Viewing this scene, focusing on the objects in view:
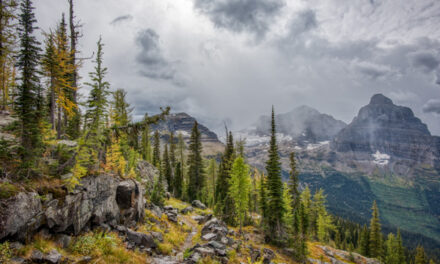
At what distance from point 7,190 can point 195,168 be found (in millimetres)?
42500

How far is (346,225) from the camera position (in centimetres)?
12938

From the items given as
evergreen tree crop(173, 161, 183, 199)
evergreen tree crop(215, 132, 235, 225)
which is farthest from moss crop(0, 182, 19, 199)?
evergreen tree crop(173, 161, 183, 199)

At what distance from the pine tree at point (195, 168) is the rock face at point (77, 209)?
31377 millimetres

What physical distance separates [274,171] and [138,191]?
79.6 feet

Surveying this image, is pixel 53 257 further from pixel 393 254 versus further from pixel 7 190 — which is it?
pixel 393 254

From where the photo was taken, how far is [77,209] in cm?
1239

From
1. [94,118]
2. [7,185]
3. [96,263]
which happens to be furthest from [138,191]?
[7,185]

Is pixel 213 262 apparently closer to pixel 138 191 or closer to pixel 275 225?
pixel 138 191

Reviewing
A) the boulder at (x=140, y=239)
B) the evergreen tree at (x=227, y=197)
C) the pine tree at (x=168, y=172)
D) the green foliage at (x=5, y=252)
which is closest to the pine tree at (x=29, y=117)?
the green foliage at (x=5, y=252)

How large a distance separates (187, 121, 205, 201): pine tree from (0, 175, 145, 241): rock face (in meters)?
31.4

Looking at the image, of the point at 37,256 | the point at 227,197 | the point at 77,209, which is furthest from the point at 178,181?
the point at 37,256

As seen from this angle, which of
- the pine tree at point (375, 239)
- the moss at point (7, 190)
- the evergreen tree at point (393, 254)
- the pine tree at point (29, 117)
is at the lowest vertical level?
the evergreen tree at point (393, 254)

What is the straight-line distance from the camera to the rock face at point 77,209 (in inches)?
366

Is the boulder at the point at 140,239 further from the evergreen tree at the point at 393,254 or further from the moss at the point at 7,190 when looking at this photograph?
the evergreen tree at the point at 393,254
